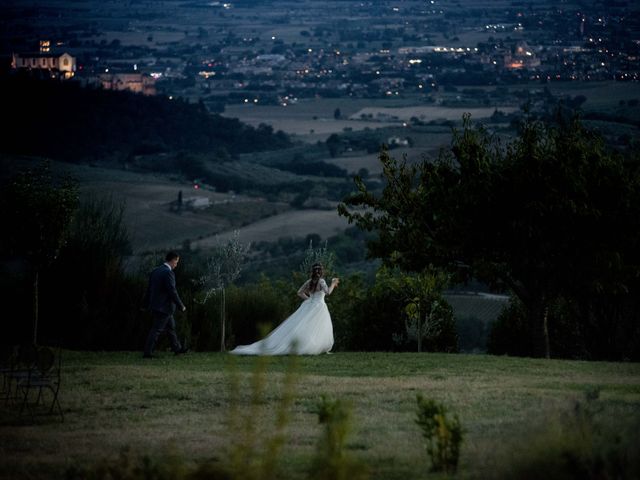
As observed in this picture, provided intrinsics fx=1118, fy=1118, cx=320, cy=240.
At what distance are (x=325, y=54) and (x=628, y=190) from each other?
492ft

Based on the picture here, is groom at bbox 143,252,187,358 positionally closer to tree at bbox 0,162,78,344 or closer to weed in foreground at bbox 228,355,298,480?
tree at bbox 0,162,78,344

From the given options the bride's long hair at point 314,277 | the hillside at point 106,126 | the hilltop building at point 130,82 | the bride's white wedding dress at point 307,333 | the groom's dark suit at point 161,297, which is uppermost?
the hilltop building at point 130,82

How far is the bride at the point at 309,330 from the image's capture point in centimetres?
2241

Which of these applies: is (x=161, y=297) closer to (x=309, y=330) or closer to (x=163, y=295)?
(x=163, y=295)

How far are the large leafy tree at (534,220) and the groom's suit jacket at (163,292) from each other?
5.93 metres

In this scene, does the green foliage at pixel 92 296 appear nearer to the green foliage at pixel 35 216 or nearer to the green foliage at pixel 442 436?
the green foliage at pixel 35 216

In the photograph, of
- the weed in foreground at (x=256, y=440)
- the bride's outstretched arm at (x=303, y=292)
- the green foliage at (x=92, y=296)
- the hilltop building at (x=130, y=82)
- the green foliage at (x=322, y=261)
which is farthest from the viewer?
the hilltop building at (x=130, y=82)

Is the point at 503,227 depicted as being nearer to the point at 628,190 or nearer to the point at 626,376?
the point at 628,190

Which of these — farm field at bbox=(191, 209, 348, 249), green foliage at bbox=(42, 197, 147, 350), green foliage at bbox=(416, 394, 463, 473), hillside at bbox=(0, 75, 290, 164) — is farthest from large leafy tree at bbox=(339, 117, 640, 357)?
hillside at bbox=(0, 75, 290, 164)

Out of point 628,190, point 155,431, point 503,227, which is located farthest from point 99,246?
point 155,431

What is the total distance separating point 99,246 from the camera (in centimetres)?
2703

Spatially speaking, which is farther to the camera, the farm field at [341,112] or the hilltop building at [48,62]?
the hilltop building at [48,62]

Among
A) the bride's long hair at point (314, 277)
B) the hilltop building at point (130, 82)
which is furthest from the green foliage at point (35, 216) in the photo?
the hilltop building at point (130, 82)

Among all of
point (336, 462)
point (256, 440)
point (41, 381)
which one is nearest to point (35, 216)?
point (41, 381)
